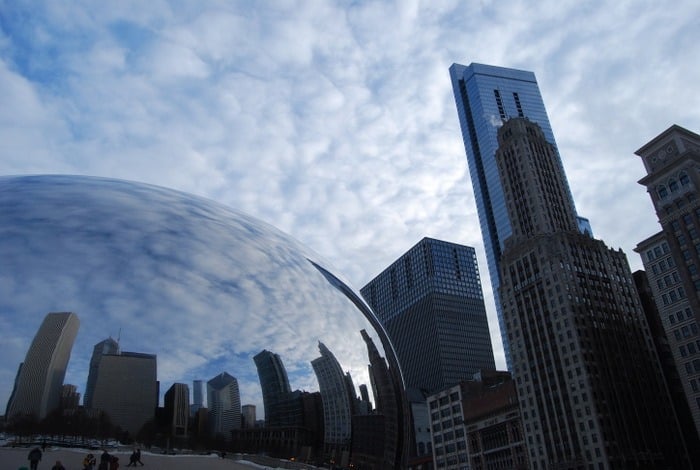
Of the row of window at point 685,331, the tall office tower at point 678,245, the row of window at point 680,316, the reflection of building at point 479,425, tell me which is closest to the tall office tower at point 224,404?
the tall office tower at point 678,245

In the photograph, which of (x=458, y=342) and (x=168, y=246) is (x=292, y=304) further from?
(x=458, y=342)

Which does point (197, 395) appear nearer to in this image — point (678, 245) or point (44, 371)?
point (44, 371)

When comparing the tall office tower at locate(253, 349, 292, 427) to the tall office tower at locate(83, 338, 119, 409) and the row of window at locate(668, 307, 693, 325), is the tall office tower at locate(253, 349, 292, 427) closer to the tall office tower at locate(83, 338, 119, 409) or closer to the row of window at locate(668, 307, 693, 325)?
the tall office tower at locate(83, 338, 119, 409)

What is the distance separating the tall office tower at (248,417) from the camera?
226cm

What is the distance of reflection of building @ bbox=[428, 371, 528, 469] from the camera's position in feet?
269

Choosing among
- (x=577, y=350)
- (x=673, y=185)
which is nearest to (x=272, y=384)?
(x=673, y=185)

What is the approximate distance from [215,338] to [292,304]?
412 mm

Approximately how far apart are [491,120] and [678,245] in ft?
305

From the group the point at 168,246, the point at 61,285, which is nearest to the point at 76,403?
the point at 61,285

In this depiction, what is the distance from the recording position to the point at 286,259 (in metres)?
2.88

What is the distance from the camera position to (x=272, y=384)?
2350 millimetres

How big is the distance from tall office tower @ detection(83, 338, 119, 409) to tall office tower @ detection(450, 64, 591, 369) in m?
136

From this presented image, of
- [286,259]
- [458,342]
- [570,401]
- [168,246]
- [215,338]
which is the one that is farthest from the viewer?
[458,342]

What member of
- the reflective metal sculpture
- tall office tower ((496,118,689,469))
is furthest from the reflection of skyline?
tall office tower ((496,118,689,469))
